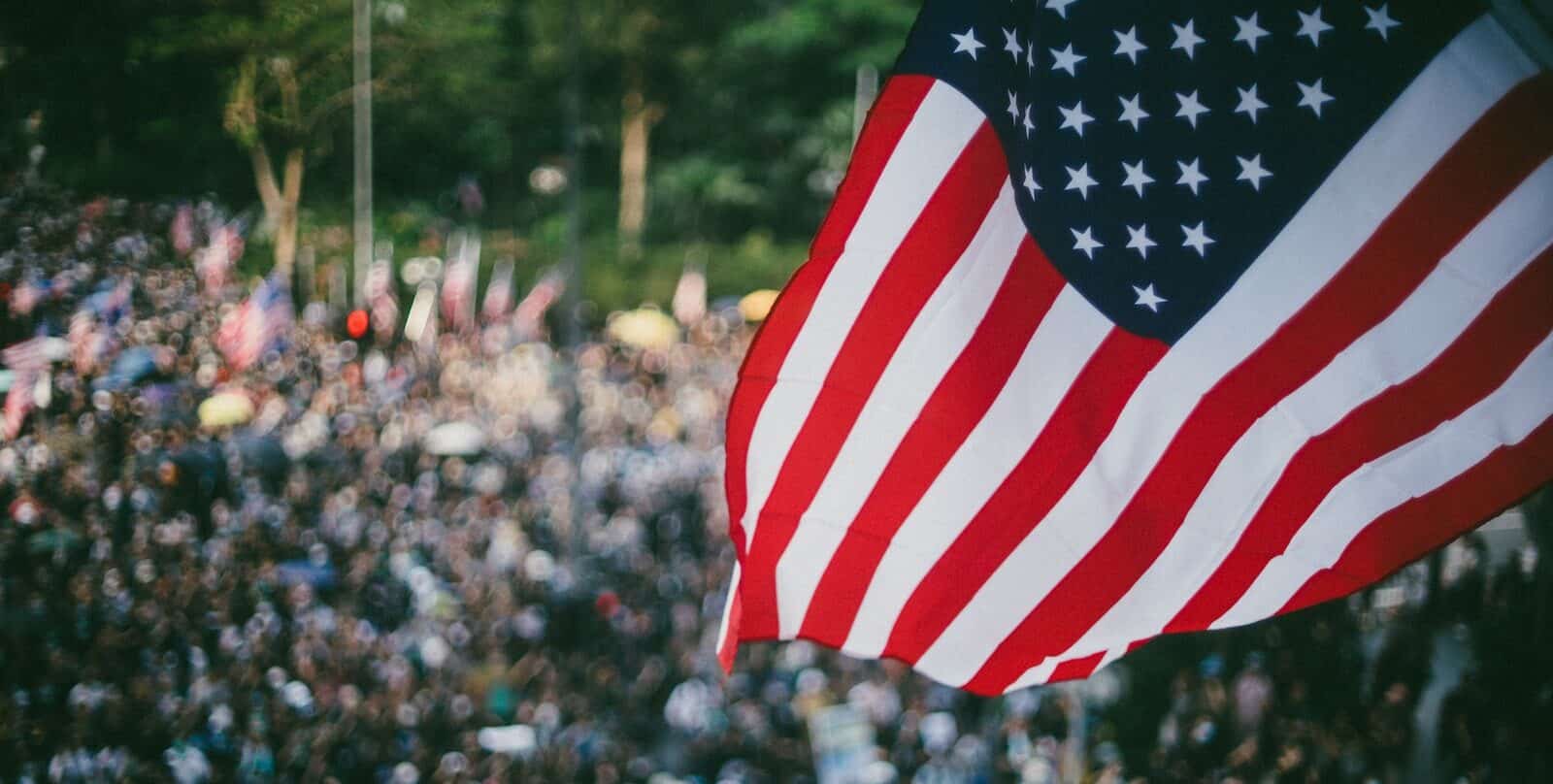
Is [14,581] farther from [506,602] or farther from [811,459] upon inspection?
[811,459]

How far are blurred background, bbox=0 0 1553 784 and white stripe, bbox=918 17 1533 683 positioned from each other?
1040 millimetres

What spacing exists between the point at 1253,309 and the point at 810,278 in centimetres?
119

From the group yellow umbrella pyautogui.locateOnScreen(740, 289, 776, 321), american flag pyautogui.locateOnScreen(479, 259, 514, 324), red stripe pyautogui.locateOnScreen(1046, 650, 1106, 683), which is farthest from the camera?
yellow umbrella pyautogui.locateOnScreen(740, 289, 776, 321)

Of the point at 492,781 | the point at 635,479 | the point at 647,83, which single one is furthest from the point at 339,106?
the point at 647,83

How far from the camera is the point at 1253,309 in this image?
3.31 m

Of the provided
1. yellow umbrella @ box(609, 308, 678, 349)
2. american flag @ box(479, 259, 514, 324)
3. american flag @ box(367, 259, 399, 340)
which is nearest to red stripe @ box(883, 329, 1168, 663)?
american flag @ box(367, 259, 399, 340)

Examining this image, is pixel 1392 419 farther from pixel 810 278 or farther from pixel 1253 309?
pixel 810 278

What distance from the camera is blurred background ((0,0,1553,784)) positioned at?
935cm

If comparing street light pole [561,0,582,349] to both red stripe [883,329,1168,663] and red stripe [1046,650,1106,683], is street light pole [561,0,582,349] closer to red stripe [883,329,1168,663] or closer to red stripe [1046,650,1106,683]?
red stripe [883,329,1168,663]

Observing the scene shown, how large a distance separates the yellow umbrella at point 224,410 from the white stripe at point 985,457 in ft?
29.3

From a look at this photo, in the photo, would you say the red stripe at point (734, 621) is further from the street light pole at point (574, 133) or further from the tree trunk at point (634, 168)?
the tree trunk at point (634, 168)

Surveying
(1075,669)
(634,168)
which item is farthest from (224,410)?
(634,168)

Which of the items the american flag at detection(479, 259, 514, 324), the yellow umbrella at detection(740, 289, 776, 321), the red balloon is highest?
the yellow umbrella at detection(740, 289, 776, 321)

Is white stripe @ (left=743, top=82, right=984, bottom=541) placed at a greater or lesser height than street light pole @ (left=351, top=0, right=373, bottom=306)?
lesser
